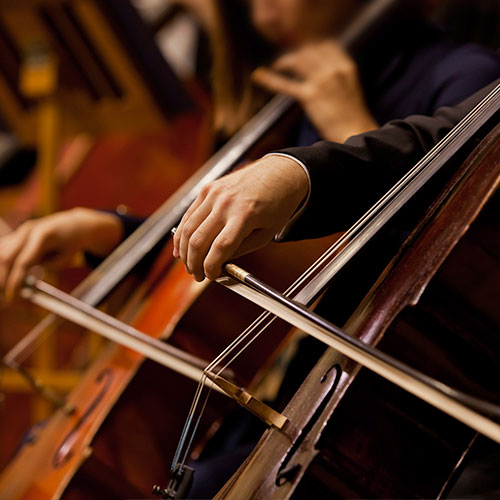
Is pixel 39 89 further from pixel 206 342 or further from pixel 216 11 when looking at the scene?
pixel 206 342

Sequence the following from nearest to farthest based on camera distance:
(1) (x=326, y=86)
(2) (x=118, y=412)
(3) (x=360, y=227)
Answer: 1. (3) (x=360, y=227)
2. (2) (x=118, y=412)
3. (1) (x=326, y=86)

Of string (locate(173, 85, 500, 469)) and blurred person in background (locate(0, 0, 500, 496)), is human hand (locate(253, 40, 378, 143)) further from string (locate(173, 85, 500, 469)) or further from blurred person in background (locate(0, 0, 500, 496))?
string (locate(173, 85, 500, 469))

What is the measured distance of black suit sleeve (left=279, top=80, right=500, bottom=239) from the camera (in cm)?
51

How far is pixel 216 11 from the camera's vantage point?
1.17 m

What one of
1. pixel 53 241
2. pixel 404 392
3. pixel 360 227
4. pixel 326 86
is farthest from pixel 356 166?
pixel 53 241

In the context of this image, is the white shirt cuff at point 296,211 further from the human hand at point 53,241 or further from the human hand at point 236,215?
the human hand at point 53,241

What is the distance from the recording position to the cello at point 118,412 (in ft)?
2.40

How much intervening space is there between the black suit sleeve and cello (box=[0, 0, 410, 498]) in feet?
0.67

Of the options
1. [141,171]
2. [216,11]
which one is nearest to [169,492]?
[216,11]

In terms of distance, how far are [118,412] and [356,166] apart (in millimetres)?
424

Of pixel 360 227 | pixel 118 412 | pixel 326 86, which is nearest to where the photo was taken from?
pixel 360 227

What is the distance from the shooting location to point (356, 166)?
1.74ft

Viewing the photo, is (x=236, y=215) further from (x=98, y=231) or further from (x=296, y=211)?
(x=98, y=231)

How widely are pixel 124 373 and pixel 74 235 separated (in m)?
0.24
